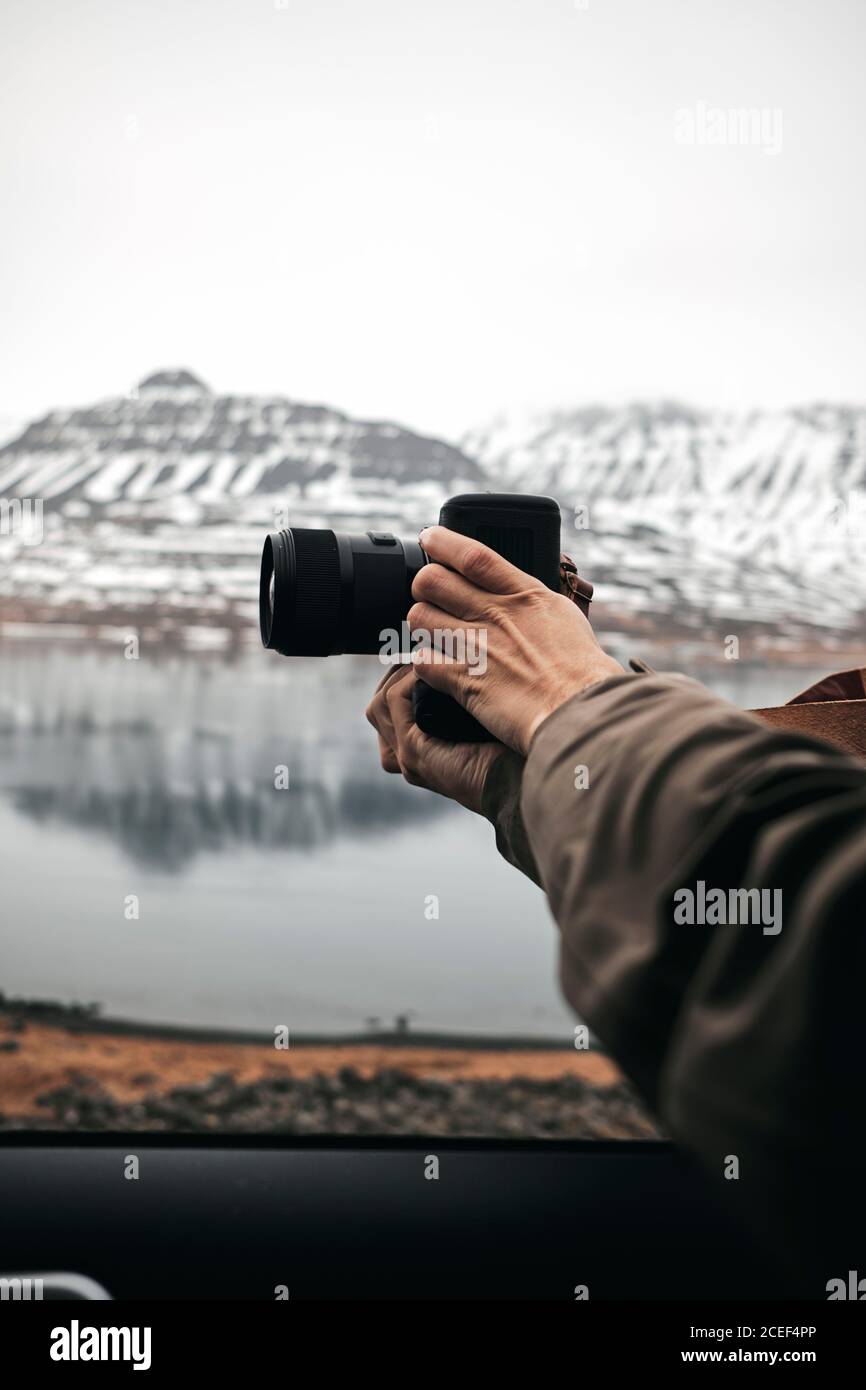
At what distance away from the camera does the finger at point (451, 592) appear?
1.90ft

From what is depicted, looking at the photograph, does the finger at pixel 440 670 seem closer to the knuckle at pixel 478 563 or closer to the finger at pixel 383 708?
the knuckle at pixel 478 563

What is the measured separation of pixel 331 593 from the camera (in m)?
0.79

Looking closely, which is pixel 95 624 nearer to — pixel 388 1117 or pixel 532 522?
pixel 388 1117

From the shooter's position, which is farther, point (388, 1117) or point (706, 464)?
point (706, 464)

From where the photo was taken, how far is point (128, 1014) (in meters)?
2.99

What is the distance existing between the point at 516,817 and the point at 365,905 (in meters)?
2.57

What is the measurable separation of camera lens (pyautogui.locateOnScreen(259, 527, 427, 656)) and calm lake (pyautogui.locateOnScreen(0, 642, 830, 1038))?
2191 mm

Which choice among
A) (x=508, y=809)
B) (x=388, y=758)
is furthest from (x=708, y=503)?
(x=508, y=809)

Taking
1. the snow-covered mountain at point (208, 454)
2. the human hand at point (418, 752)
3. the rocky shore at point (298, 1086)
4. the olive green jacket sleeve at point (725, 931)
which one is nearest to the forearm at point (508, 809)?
the human hand at point (418, 752)

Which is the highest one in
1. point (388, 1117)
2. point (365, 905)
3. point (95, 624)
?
point (95, 624)

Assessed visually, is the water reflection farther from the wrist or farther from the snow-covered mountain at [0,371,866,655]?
the wrist

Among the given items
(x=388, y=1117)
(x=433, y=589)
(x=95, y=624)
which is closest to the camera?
(x=433, y=589)
